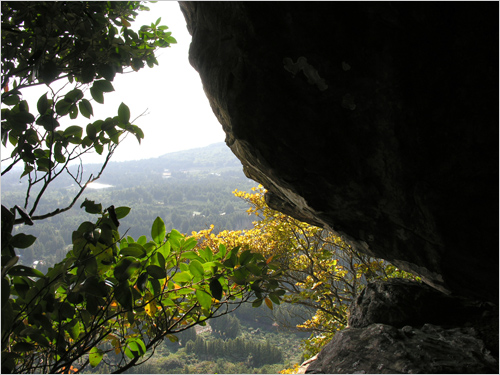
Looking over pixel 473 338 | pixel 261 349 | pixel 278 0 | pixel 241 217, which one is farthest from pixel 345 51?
pixel 241 217

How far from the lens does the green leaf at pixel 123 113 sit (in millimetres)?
1701

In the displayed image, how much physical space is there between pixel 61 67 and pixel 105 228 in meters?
1.02

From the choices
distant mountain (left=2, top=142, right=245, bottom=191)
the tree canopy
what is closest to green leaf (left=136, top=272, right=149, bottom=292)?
the tree canopy

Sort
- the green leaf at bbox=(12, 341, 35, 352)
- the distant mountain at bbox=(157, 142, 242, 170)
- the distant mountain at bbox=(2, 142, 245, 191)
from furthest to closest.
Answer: the distant mountain at bbox=(157, 142, 242, 170) → the distant mountain at bbox=(2, 142, 245, 191) → the green leaf at bbox=(12, 341, 35, 352)

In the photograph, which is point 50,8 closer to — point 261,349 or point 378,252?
point 378,252

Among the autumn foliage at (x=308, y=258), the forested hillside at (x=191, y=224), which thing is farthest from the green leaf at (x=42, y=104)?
the autumn foliage at (x=308, y=258)

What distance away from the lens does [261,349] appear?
927 inches

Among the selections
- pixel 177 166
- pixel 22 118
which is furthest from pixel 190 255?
pixel 177 166

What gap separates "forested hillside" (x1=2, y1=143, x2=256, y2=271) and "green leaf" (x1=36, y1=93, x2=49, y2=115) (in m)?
16.7

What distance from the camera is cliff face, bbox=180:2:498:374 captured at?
1.51 m

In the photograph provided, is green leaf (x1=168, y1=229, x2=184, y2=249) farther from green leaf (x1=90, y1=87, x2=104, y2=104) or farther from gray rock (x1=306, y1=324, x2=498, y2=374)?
gray rock (x1=306, y1=324, x2=498, y2=374)

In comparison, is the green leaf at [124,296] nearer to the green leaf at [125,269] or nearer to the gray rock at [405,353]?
the green leaf at [125,269]

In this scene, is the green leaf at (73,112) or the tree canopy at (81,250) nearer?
the tree canopy at (81,250)

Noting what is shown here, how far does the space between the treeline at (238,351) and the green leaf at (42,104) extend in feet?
82.0
